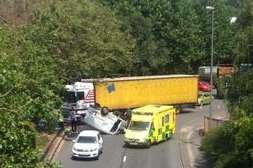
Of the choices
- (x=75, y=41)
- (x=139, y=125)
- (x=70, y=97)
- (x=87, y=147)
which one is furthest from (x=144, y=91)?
(x=87, y=147)

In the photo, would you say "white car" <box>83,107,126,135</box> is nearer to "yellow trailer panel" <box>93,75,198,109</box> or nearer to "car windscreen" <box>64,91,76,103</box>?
"car windscreen" <box>64,91,76,103</box>

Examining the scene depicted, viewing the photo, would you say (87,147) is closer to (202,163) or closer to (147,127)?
(147,127)

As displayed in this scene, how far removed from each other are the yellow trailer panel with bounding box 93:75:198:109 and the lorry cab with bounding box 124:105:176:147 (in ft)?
25.5

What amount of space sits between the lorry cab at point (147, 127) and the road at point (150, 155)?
562mm

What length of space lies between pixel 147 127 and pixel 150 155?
2.50m

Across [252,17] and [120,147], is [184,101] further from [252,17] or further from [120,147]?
[252,17]

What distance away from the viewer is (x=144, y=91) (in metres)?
54.3

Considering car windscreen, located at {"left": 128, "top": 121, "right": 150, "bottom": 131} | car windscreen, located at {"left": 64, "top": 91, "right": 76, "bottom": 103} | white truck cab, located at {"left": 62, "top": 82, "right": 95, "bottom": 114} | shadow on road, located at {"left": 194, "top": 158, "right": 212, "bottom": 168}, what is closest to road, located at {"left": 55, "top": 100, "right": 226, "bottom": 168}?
shadow on road, located at {"left": 194, "top": 158, "right": 212, "bottom": 168}

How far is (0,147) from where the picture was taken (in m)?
13.8

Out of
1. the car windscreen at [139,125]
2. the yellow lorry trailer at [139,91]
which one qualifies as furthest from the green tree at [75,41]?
the car windscreen at [139,125]

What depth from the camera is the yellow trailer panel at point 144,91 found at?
173 feet

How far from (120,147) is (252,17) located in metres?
11.7

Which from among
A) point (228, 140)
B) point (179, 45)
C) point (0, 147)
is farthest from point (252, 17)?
point (179, 45)

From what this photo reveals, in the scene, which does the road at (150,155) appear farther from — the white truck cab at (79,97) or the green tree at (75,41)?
the green tree at (75,41)
